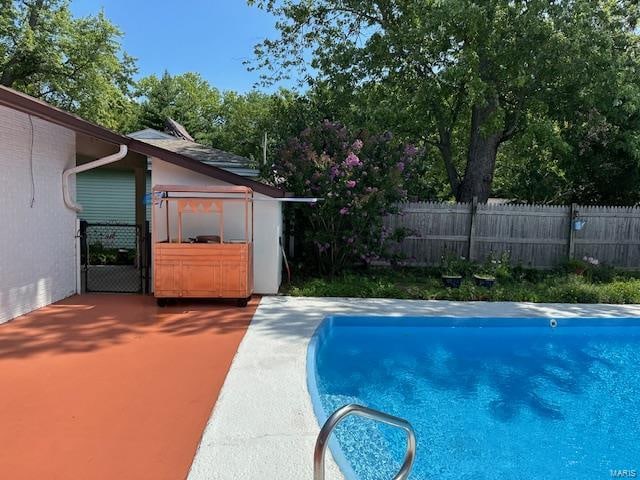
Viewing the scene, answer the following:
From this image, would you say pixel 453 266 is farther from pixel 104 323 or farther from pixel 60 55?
pixel 60 55

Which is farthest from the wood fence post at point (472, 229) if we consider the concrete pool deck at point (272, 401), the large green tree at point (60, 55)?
the large green tree at point (60, 55)

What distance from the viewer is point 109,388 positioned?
13.2 feet

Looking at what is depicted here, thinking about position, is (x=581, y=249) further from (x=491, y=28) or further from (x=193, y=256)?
(x=193, y=256)

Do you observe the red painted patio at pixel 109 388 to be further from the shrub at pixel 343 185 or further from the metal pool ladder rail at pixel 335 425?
the shrub at pixel 343 185

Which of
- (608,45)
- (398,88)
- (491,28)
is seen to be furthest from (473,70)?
(608,45)

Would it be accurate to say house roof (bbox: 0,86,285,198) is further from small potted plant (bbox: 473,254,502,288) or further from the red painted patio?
small potted plant (bbox: 473,254,502,288)

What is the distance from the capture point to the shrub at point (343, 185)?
28.2 feet

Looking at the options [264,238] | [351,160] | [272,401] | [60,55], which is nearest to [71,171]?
[264,238]

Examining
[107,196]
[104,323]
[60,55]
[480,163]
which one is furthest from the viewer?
[60,55]

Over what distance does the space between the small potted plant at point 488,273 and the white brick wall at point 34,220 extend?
7645mm

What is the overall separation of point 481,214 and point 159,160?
746 centimetres

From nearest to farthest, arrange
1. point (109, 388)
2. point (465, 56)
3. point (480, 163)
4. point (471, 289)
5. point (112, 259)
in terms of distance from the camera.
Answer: point (109, 388), point (471, 289), point (465, 56), point (480, 163), point (112, 259)

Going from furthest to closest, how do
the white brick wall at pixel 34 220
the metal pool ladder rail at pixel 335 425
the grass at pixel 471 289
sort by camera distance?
the grass at pixel 471 289
the white brick wall at pixel 34 220
the metal pool ladder rail at pixel 335 425

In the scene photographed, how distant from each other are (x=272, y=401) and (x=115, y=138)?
5.03 meters
